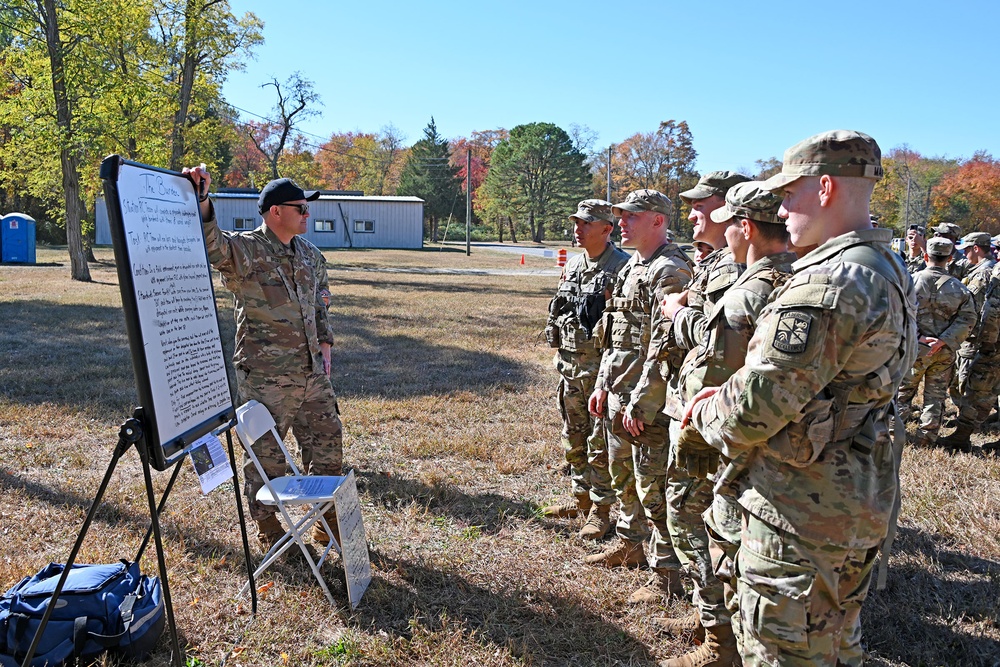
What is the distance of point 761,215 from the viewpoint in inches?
113

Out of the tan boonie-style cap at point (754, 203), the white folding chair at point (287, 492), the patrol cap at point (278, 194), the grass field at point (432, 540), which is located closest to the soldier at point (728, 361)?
the tan boonie-style cap at point (754, 203)

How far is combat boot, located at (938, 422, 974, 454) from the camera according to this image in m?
6.96

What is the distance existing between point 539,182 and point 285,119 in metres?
30.3

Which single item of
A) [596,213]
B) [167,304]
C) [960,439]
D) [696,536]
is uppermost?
[596,213]

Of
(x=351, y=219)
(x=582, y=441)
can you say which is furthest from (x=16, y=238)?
(x=582, y=441)

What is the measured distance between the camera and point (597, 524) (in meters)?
4.78

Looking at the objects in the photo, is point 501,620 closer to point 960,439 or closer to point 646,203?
point 646,203

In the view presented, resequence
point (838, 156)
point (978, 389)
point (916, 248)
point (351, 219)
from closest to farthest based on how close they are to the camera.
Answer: point (838, 156) → point (978, 389) → point (916, 248) → point (351, 219)

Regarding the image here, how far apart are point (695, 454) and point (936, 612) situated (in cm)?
214

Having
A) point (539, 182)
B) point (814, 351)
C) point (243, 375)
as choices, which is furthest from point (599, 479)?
point (539, 182)

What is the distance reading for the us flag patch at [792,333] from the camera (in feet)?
6.88

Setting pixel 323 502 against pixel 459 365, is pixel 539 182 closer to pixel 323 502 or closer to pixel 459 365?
pixel 459 365

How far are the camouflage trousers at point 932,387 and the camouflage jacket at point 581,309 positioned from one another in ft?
12.6

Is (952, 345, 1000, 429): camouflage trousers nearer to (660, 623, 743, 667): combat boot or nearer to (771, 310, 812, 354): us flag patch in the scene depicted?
(660, 623, 743, 667): combat boot
